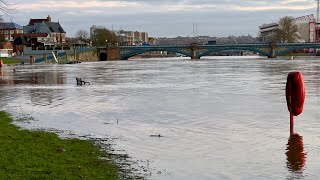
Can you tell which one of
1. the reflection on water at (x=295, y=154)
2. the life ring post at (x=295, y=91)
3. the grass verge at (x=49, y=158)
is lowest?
the reflection on water at (x=295, y=154)

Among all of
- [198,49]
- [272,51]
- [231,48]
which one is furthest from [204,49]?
[272,51]

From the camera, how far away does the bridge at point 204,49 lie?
16075 centimetres

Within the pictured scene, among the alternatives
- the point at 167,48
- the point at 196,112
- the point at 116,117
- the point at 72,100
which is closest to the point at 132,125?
the point at 116,117

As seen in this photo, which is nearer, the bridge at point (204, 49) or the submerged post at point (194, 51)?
the bridge at point (204, 49)

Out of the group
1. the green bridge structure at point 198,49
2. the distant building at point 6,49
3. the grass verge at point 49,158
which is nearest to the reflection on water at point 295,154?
the grass verge at point 49,158

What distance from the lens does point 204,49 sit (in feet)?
554

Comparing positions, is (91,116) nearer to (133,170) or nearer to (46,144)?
(46,144)

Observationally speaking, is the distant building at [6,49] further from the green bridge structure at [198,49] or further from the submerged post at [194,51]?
the submerged post at [194,51]

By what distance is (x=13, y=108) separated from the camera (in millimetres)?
29516

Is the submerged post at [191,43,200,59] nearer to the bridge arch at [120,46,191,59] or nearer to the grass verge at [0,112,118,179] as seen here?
the bridge arch at [120,46,191,59]

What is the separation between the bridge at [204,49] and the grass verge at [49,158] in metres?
144

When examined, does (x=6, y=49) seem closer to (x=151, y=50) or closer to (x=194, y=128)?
(x=151, y=50)

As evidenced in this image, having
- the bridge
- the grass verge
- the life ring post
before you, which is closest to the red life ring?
the life ring post

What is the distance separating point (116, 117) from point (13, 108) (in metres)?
7.25
